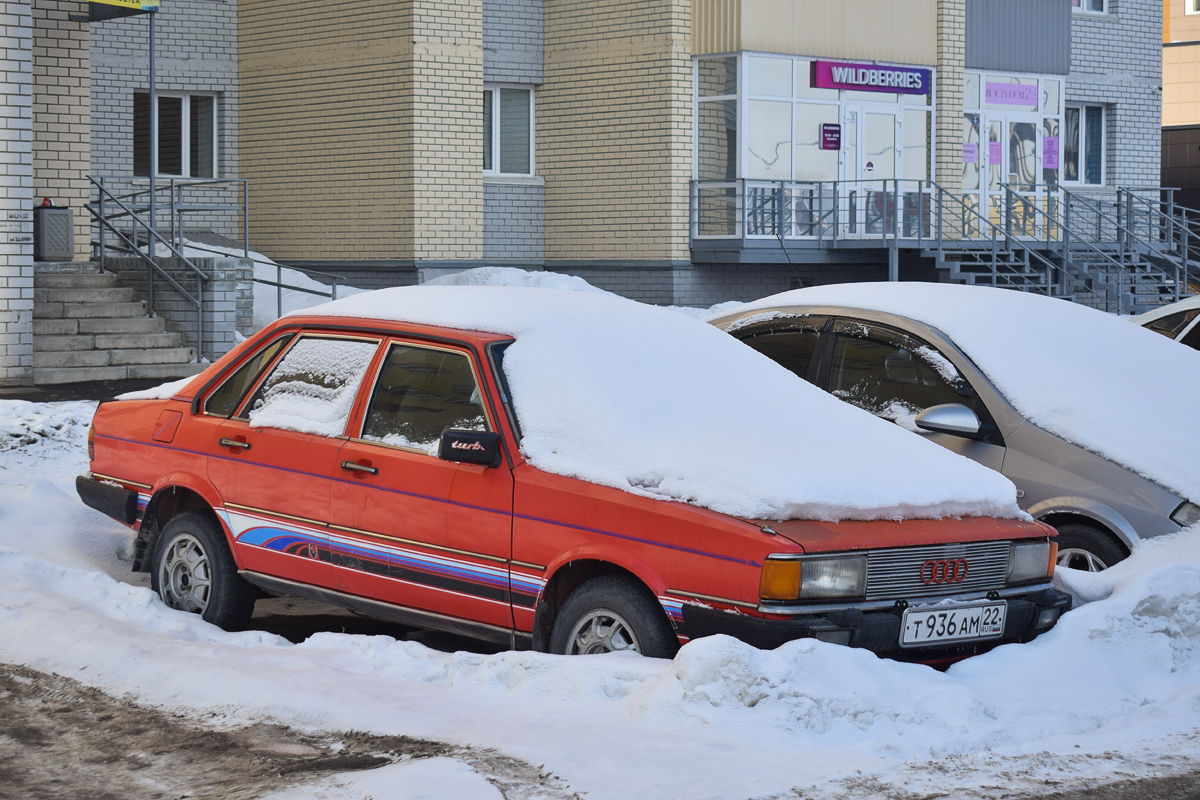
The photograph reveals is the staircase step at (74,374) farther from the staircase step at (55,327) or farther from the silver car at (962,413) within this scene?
the silver car at (962,413)

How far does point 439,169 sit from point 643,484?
16.8m

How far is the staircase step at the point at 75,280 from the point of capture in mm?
14492

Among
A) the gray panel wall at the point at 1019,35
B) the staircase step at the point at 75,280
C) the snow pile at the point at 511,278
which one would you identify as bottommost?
the staircase step at the point at 75,280

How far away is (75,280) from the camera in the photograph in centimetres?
1473

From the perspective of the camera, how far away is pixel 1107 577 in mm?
5801

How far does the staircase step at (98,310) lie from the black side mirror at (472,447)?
9993 mm

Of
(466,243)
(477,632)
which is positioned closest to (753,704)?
(477,632)

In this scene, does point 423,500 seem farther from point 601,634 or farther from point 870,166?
point 870,166

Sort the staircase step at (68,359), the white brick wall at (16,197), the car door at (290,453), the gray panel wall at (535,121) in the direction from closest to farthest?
the car door at (290,453)
the white brick wall at (16,197)
the staircase step at (68,359)
the gray panel wall at (535,121)

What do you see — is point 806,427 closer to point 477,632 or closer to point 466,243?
point 477,632

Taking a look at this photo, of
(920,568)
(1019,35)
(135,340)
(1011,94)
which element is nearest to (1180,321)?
(920,568)

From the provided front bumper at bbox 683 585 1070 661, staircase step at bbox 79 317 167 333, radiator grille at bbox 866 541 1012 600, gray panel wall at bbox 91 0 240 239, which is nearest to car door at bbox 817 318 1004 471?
radiator grille at bbox 866 541 1012 600

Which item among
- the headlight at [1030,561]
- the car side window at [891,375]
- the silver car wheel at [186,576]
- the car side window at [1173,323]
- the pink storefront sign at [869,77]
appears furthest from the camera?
the pink storefront sign at [869,77]

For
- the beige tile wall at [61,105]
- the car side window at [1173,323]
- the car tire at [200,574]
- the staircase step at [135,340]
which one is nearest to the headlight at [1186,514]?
the car tire at [200,574]
